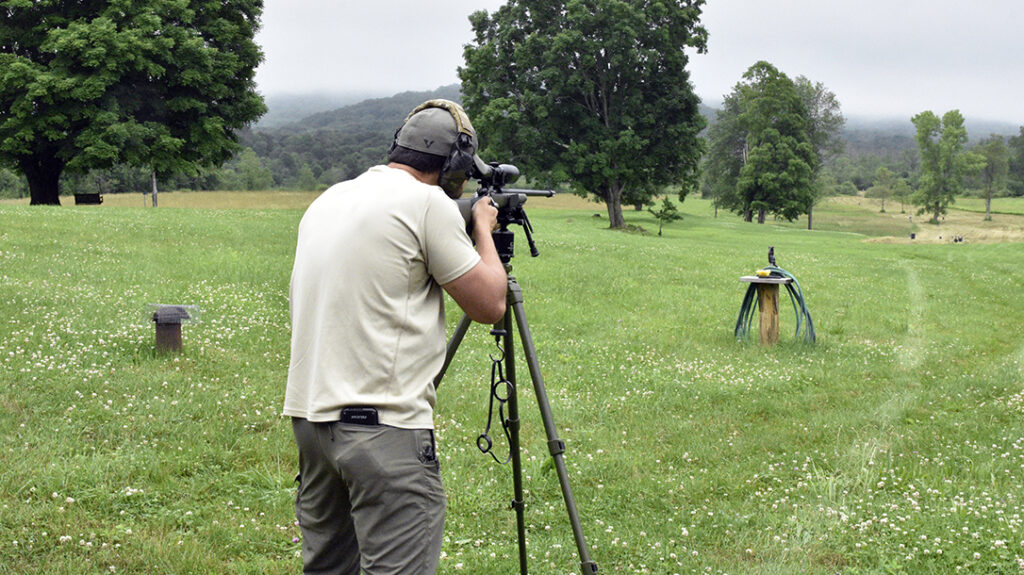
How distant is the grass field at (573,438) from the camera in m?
5.24

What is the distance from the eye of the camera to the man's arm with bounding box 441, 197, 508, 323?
3.07 meters

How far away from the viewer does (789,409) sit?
9383 millimetres

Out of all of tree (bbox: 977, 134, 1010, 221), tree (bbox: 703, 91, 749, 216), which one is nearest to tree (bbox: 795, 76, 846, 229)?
tree (bbox: 703, 91, 749, 216)

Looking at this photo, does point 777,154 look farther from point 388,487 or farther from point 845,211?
point 388,487

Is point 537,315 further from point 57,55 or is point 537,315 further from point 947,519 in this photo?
point 57,55

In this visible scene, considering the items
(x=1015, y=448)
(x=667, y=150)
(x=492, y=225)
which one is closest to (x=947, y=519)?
(x=1015, y=448)

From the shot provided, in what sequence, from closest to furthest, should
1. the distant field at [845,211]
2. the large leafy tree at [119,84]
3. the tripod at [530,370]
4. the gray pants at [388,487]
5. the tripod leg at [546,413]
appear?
the gray pants at [388,487] < the tripod at [530,370] < the tripod leg at [546,413] < the large leafy tree at [119,84] < the distant field at [845,211]

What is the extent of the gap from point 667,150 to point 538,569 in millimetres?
43372

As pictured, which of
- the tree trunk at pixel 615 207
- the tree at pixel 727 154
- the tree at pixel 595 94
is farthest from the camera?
the tree at pixel 727 154

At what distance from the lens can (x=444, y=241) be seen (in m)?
2.98

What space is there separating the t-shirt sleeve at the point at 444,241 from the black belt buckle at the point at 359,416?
57 cm

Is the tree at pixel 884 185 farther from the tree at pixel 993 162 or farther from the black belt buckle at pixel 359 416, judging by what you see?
the black belt buckle at pixel 359 416

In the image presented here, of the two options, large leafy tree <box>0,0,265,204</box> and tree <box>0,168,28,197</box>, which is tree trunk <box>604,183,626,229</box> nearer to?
large leafy tree <box>0,0,265,204</box>

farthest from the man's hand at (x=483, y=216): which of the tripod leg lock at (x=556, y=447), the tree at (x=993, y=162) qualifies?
the tree at (x=993, y=162)
